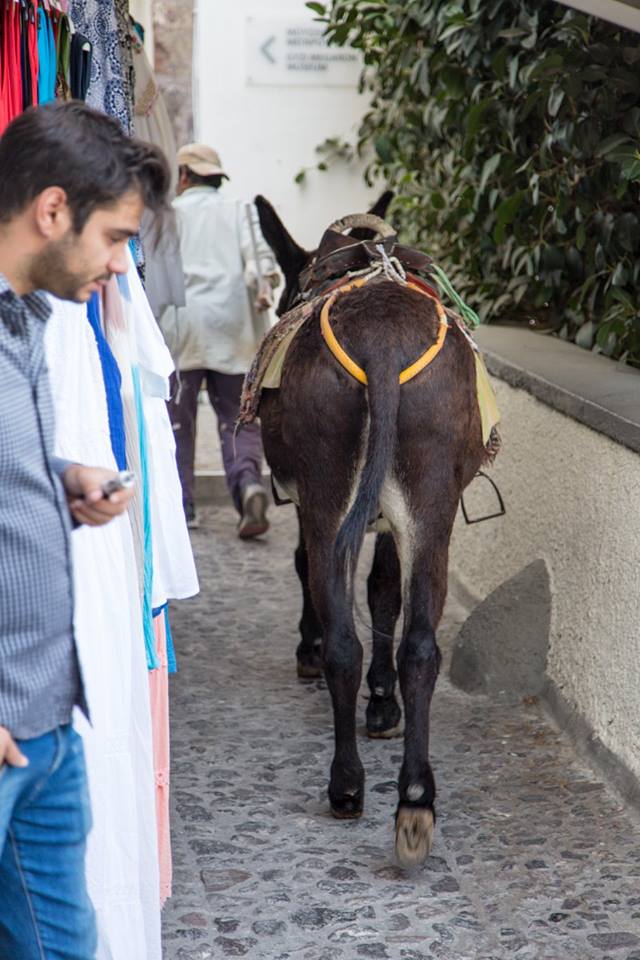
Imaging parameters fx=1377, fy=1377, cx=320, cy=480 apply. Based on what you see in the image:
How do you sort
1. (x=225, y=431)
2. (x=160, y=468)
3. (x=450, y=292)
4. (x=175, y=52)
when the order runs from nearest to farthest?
(x=160, y=468) → (x=450, y=292) → (x=225, y=431) → (x=175, y=52)

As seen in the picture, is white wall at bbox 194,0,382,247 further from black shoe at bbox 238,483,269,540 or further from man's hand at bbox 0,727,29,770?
man's hand at bbox 0,727,29,770

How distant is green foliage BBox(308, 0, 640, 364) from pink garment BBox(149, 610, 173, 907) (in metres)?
2.27

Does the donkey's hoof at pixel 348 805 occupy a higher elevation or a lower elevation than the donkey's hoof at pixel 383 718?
higher

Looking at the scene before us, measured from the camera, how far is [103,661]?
2684 mm

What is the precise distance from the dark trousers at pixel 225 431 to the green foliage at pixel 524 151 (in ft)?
4.73

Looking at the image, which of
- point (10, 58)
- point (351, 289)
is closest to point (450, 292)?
point (351, 289)

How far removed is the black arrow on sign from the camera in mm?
9734

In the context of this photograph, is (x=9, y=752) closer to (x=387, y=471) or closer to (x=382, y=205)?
(x=387, y=471)

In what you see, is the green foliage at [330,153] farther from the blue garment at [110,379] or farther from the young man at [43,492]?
the young man at [43,492]

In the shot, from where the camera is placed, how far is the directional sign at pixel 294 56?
9680 mm

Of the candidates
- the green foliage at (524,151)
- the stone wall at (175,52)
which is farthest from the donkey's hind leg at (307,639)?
the stone wall at (175,52)

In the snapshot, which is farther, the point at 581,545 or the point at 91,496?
the point at 581,545

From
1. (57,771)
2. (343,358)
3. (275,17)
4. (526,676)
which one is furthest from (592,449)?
(275,17)

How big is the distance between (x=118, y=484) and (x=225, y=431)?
19.5ft
